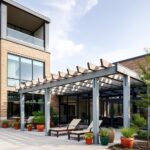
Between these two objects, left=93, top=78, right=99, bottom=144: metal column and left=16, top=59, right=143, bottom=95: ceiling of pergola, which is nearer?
left=16, top=59, right=143, bottom=95: ceiling of pergola

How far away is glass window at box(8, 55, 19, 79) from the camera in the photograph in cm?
2361

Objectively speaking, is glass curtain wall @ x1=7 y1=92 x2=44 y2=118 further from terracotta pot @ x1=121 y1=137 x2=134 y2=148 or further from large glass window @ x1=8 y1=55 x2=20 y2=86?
Result: terracotta pot @ x1=121 y1=137 x2=134 y2=148

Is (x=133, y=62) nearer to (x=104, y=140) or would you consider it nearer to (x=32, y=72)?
(x=104, y=140)

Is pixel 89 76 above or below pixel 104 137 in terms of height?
above

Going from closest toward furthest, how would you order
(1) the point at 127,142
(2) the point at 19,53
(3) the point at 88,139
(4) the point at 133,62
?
(1) the point at 127,142 < (3) the point at 88,139 < (4) the point at 133,62 < (2) the point at 19,53

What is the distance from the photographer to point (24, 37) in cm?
2531

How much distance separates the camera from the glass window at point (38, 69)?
25922 millimetres

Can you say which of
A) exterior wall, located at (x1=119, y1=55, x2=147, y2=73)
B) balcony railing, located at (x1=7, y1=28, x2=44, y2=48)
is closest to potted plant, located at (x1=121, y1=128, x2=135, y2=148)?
Result: exterior wall, located at (x1=119, y1=55, x2=147, y2=73)

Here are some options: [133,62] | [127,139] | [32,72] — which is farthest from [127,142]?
[32,72]

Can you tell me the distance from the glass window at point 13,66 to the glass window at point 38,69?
2.04 metres

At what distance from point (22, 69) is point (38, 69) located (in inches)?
76.6

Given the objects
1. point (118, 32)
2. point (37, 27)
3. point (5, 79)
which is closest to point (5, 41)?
point (5, 79)

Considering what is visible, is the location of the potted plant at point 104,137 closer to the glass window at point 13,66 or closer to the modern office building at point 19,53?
the modern office building at point 19,53

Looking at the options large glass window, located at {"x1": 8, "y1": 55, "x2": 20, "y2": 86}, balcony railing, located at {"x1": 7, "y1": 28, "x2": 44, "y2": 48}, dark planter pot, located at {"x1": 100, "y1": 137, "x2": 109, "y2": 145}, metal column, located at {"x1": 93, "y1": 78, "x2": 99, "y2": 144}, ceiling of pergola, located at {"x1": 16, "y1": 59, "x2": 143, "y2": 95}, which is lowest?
dark planter pot, located at {"x1": 100, "y1": 137, "x2": 109, "y2": 145}
